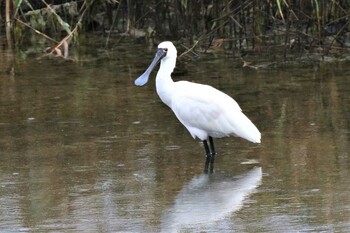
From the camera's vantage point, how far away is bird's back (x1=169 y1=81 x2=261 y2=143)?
7.53 metres

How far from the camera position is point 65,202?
6.36 meters

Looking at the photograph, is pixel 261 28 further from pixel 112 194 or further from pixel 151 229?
pixel 151 229

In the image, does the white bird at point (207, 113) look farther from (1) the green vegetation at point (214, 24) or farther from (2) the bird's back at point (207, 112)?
(1) the green vegetation at point (214, 24)

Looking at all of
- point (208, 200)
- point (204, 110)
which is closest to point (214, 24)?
point (204, 110)

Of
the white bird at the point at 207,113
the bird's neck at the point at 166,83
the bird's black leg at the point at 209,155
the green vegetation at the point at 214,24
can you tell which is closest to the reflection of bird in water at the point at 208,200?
the bird's black leg at the point at 209,155

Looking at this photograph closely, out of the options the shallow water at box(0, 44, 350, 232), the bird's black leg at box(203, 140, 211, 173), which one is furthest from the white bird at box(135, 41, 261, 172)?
the shallow water at box(0, 44, 350, 232)

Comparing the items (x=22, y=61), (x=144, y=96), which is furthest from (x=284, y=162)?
(x=22, y=61)

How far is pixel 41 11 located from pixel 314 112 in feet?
16.6

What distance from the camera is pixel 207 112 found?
7664 millimetres

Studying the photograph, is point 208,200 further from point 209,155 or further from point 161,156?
point 161,156

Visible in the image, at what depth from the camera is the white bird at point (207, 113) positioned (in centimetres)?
747

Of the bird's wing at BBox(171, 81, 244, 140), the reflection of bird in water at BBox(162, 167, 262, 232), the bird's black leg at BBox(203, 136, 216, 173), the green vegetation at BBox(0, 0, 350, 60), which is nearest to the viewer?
the reflection of bird in water at BBox(162, 167, 262, 232)

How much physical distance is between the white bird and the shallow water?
0.48ft

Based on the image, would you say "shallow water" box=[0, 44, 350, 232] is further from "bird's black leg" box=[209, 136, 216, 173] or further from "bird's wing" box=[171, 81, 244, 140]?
"bird's wing" box=[171, 81, 244, 140]
